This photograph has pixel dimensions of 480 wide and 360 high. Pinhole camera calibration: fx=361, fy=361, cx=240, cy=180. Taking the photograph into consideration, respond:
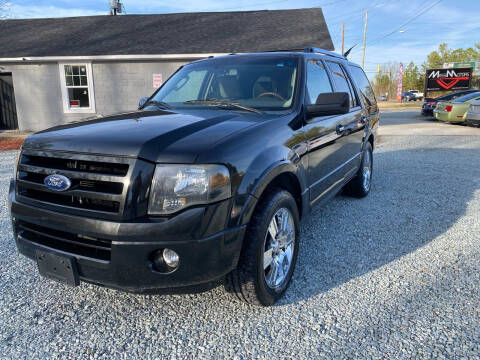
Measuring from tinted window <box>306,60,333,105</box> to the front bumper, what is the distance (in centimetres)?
171

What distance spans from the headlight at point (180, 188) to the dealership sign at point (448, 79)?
29.7 metres

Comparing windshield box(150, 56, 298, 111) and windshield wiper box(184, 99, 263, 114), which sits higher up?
windshield box(150, 56, 298, 111)

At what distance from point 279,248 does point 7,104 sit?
17.1 metres

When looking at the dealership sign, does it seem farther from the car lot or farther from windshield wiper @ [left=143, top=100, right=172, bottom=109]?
windshield wiper @ [left=143, top=100, right=172, bottom=109]

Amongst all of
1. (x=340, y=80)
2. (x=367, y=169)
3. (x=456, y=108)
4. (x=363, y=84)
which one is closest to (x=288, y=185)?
(x=340, y=80)

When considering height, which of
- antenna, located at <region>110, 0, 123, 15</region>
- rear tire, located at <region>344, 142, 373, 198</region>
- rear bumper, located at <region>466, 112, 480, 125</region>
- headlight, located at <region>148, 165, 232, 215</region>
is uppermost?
antenna, located at <region>110, 0, 123, 15</region>

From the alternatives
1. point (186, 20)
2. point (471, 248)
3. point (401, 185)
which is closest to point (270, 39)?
point (186, 20)

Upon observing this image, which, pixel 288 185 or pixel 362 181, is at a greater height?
pixel 288 185

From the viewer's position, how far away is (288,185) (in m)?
2.93

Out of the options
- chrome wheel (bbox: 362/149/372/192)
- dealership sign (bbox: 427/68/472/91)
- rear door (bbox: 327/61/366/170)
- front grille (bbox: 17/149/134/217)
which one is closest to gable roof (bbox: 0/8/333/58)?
chrome wheel (bbox: 362/149/372/192)

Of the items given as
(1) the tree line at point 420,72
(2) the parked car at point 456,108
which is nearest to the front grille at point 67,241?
(2) the parked car at point 456,108

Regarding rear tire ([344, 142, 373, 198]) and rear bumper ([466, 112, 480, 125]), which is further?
rear bumper ([466, 112, 480, 125])

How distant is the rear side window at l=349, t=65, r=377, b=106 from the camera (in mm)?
5198

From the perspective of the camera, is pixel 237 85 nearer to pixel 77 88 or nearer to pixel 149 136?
pixel 149 136
